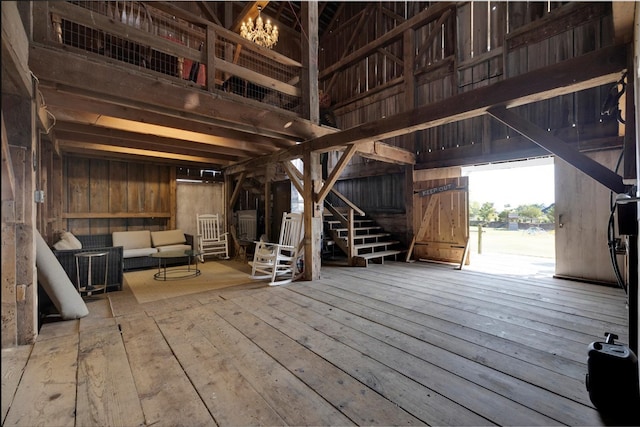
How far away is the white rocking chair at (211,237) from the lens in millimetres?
6367

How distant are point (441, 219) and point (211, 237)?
4.74 m

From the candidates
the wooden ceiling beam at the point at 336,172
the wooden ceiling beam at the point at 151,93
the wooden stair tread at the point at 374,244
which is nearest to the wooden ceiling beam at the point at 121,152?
the wooden ceiling beam at the point at 151,93

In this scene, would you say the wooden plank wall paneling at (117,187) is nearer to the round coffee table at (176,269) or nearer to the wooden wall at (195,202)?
the wooden wall at (195,202)

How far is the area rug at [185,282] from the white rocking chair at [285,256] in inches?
12.1

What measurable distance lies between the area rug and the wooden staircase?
1.79m

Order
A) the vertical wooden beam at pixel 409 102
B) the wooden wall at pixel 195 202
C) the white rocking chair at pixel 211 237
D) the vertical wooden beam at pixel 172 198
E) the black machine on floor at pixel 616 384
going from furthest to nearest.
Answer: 1. the wooden wall at pixel 195 202
2. the vertical wooden beam at pixel 172 198
3. the white rocking chair at pixel 211 237
4. the vertical wooden beam at pixel 409 102
5. the black machine on floor at pixel 616 384

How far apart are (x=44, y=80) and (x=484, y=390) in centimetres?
415

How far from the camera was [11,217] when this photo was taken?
2.32 m

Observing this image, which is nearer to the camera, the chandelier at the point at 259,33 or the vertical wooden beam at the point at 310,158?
the vertical wooden beam at the point at 310,158

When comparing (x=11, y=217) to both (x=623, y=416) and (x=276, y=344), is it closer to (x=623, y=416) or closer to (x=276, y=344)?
(x=276, y=344)

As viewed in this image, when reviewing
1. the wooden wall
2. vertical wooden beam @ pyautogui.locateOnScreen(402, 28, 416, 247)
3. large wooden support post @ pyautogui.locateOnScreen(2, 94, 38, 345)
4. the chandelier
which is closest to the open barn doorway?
vertical wooden beam @ pyautogui.locateOnScreen(402, 28, 416, 247)

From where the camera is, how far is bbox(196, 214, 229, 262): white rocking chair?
6.37 m

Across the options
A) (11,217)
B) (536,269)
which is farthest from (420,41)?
(11,217)

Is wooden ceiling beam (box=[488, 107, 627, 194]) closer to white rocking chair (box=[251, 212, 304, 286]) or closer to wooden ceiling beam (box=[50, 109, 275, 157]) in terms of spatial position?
white rocking chair (box=[251, 212, 304, 286])
